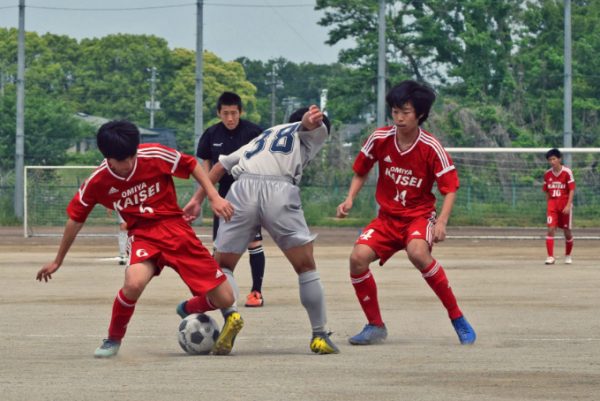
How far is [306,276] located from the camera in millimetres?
8852

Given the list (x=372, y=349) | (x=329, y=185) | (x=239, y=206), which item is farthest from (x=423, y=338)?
(x=329, y=185)

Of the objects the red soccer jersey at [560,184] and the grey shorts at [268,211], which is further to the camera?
the red soccer jersey at [560,184]

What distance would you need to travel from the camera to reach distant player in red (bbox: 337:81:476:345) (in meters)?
9.34

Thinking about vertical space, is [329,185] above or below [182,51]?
below

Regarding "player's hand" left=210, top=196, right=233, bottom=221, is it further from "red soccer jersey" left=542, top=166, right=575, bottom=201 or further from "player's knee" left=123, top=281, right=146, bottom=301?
"red soccer jersey" left=542, top=166, right=575, bottom=201

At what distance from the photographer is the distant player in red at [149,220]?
8.44 m

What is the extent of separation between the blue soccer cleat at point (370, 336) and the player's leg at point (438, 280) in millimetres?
499

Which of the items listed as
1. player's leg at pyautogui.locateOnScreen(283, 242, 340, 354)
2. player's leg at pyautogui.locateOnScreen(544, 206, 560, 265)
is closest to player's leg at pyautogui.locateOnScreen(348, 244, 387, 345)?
player's leg at pyautogui.locateOnScreen(283, 242, 340, 354)

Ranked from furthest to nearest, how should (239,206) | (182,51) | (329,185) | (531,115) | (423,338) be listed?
1. (182,51)
2. (531,115)
3. (329,185)
4. (423,338)
5. (239,206)

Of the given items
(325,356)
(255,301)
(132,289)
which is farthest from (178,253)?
(255,301)

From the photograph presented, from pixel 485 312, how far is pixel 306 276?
138 inches

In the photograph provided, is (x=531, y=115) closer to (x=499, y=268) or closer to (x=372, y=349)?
(x=499, y=268)

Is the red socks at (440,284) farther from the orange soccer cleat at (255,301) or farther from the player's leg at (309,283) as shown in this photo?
the orange soccer cleat at (255,301)

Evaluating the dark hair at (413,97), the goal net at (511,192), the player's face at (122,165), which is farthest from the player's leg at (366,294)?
the goal net at (511,192)
